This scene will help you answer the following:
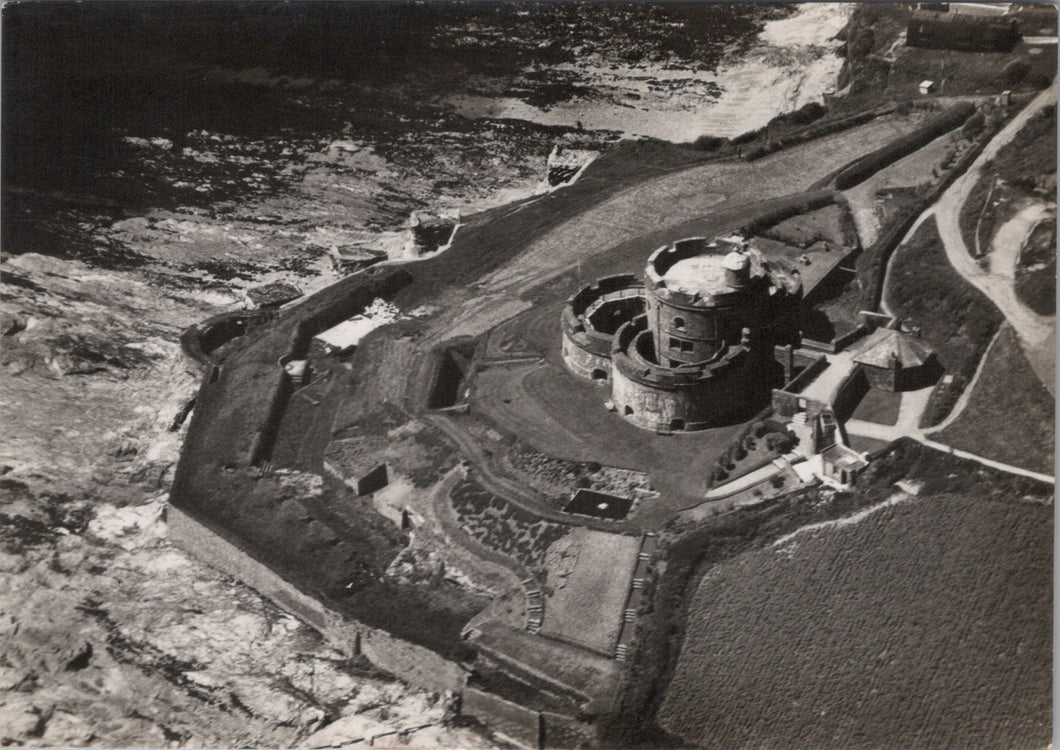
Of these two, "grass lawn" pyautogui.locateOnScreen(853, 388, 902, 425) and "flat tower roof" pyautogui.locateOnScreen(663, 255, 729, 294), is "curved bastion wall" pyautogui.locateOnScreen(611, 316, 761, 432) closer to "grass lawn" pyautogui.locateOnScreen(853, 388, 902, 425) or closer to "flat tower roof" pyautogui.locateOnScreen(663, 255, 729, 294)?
"flat tower roof" pyautogui.locateOnScreen(663, 255, 729, 294)

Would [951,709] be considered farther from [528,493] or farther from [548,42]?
[548,42]

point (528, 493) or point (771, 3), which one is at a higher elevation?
point (771, 3)

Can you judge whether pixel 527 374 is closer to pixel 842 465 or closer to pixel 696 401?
pixel 696 401

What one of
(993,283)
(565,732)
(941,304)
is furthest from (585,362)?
(565,732)

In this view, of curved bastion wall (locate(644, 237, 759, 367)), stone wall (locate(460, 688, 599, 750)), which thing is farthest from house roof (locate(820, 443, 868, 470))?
stone wall (locate(460, 688, 599, 750))

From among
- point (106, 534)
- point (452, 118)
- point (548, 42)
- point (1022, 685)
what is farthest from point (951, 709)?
point (452, 118)

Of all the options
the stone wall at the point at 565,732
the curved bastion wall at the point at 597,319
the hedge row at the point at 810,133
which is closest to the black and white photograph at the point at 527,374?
the stone wall at the point at 565,732
